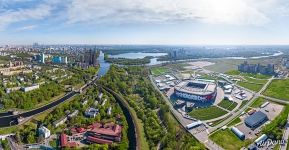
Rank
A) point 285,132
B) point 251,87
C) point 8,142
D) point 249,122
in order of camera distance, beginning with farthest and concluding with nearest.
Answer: point 251,87, point 249,122, point 285,132, point 8,142

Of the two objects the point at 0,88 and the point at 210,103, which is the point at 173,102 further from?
the point at 0,88

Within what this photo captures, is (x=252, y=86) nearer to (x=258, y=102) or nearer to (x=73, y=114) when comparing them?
(x=258, y=102)

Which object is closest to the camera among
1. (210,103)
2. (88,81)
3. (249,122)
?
(249,122)

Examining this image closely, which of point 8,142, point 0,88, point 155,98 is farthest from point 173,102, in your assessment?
point 0,88

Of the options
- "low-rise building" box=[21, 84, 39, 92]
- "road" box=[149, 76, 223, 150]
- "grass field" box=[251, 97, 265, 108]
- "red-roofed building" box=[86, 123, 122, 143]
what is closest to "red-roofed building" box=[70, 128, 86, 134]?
"red-roofed building" box=[86, 123, 122, 143]

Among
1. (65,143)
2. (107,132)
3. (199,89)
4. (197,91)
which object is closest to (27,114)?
(65,143)

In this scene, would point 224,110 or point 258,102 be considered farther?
point 258,102

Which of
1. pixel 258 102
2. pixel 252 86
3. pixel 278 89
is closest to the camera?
pixel 258 102
